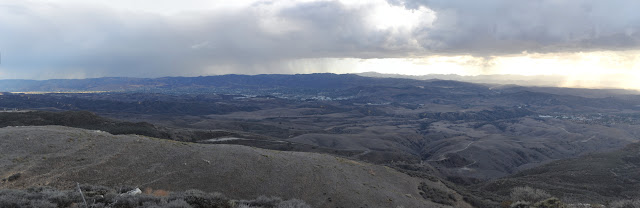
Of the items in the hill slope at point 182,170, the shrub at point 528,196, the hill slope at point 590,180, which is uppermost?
the hill slope at point 182,170

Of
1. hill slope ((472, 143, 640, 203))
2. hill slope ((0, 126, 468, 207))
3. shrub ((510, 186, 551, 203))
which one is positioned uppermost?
hill slope ((0, 126, 468, 207))

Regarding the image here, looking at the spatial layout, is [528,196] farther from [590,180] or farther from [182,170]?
[182,170]

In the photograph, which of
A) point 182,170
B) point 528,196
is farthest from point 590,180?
point 182,170

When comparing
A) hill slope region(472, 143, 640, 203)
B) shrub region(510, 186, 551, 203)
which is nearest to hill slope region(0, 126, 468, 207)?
shrub region(510, 186, 551, 203)

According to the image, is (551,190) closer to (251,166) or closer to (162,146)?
(251,166)

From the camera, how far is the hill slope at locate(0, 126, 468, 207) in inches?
920

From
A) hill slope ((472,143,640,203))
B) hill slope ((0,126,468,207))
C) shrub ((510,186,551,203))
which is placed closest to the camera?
hill slope ((0,126,468,207))

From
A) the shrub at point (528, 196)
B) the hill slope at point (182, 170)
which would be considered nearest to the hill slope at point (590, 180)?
the shrub at point (528, 196)

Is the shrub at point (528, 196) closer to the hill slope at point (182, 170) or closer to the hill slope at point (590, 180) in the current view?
the hill slope at point (182, 170)

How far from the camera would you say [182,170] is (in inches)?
1045

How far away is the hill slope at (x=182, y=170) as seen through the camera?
23.4 meters

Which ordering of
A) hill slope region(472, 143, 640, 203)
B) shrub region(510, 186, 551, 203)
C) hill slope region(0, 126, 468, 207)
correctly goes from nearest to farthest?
hill slope region(0, 126, 468, 207) → shrub region(510, 186, 551, 203) → hill slope region(472, 143, 640, 203)

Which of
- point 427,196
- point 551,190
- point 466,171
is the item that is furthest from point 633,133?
point 427,196

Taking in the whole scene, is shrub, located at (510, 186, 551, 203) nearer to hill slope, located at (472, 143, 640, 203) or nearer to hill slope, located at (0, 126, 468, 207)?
hill slope, located at (0, 126, 468, 207)
